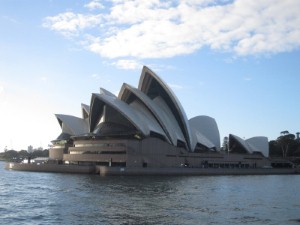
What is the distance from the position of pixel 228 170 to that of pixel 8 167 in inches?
1861

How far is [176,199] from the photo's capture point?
108ft

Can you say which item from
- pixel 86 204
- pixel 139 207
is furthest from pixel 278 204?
pixel 86 204

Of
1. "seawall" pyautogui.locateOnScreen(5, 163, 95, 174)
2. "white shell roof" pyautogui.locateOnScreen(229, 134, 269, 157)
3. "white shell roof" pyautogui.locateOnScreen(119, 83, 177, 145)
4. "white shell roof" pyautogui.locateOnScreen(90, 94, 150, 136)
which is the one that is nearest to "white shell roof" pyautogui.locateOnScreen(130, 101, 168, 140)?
"white shell roof" pyautogui.locateOnScreen(119, 83, 177, 145)

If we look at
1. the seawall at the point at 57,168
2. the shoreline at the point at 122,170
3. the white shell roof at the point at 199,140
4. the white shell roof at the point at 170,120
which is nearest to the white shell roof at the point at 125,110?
the white shell roof at the point at 170,120

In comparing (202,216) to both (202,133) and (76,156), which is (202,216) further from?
(202,133)

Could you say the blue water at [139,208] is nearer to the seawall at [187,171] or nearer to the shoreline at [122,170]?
the seawall at [187,171]

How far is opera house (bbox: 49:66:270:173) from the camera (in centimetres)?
7719

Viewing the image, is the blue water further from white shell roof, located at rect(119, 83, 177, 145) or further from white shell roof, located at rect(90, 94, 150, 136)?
white shell roof, located at rect(119, 83, 177, 145)

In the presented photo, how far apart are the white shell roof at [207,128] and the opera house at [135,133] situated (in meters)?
5.98

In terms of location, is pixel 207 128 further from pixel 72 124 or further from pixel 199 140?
pixel 72 124

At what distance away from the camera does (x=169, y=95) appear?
3211 inches

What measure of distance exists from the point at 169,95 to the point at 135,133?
10.5 metres

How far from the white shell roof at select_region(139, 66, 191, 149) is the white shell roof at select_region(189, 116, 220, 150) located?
13.1 metres

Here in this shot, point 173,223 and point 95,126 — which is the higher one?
point 95,126
